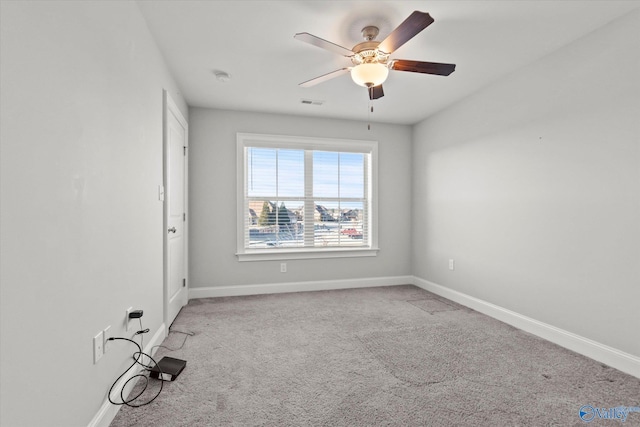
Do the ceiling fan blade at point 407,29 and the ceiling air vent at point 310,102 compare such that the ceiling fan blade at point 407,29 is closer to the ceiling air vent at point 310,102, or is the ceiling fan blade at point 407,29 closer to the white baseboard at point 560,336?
the ceiling air vent at point 310,102

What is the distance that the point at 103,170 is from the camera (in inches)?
62.3

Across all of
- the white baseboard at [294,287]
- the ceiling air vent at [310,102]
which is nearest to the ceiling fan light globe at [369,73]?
the ceiling air vent at [310,102]

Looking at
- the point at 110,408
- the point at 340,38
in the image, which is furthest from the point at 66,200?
the point at 340,38

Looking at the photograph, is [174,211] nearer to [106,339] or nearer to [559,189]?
[106,339]

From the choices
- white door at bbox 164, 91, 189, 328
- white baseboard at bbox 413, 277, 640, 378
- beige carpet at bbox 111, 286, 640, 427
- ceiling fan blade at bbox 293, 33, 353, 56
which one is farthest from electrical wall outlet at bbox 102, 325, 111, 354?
white baseboard at bbox 413, 277, 640, 378

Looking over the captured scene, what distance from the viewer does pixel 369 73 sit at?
2275 millimetres

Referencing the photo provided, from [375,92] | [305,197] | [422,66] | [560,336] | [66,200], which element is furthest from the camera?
[305,197]

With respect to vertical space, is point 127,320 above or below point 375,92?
below

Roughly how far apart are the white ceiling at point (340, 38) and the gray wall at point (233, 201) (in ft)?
1.93

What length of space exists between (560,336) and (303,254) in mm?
2871

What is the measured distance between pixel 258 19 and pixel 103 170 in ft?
4.83

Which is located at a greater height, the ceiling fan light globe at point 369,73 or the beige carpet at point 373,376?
the ceiling fan light globe at point 369,73

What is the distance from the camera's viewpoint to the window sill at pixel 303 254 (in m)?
4.16

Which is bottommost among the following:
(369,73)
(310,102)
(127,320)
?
(127,320)
